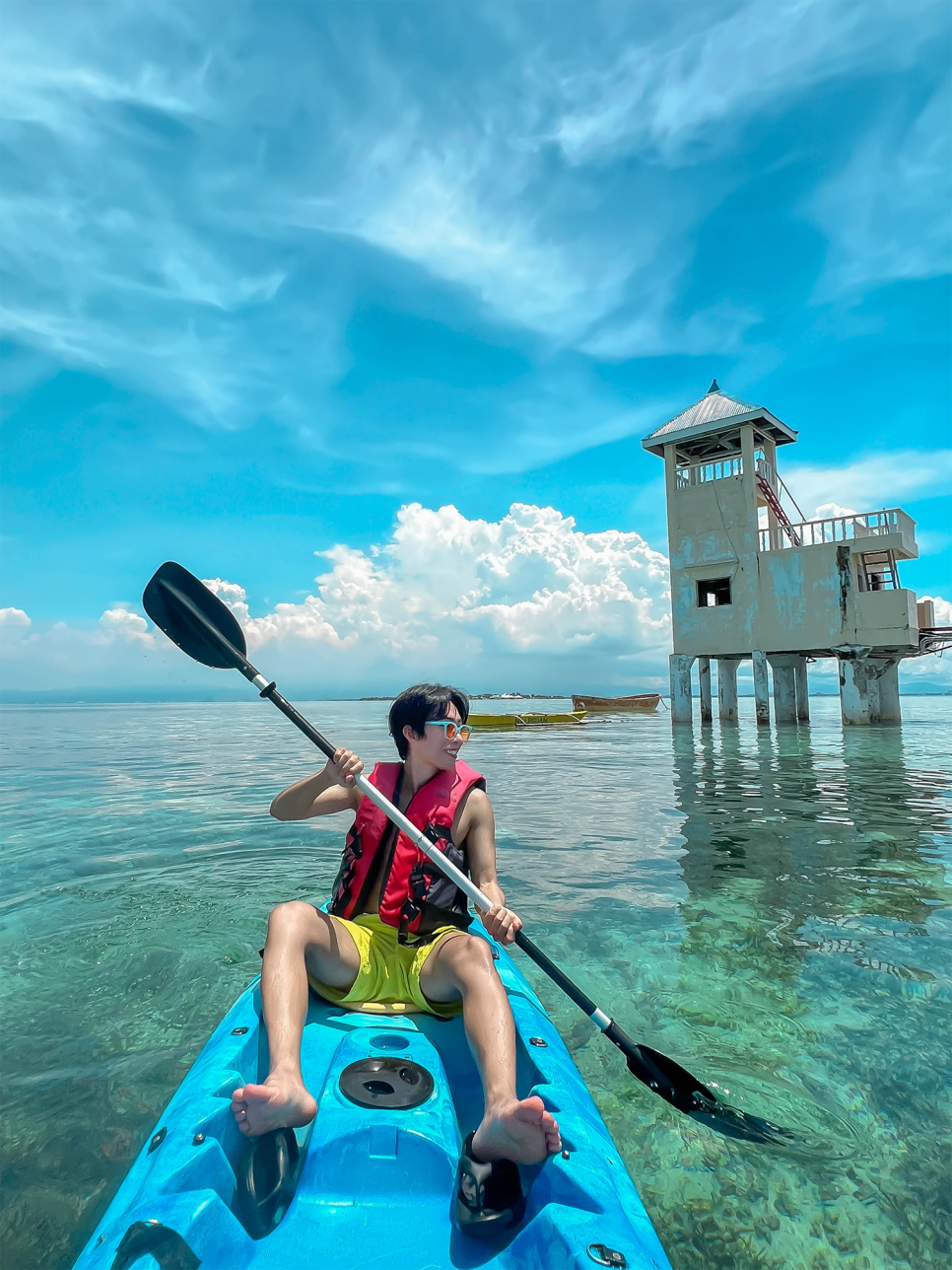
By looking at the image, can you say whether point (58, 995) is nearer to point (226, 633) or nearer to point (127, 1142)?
point (127, 1142)

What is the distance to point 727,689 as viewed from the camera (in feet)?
103

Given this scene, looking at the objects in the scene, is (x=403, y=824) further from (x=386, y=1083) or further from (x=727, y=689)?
(x=727, y=689)

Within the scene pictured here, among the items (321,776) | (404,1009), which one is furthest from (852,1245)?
(321,776)

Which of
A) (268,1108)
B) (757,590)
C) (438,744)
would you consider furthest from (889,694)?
(268,1108)

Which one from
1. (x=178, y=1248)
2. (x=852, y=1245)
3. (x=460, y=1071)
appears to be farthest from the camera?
(x=460, y=1071)

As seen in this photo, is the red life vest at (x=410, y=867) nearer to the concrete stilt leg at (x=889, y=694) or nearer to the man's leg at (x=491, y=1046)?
the man's leg at (x=491, y=1046)

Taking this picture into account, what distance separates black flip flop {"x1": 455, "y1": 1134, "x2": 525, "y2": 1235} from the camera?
1.94 metres

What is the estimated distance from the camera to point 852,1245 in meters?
2.42

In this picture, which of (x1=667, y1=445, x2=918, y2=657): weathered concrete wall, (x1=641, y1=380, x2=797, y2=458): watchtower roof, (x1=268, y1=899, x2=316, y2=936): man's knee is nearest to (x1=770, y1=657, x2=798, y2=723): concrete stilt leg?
(x1=667, y1=445, x2=918, y2=657): weathered concrete wall

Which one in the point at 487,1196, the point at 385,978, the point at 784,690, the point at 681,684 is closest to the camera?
the point at 487,1196

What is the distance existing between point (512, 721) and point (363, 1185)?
3124 cm

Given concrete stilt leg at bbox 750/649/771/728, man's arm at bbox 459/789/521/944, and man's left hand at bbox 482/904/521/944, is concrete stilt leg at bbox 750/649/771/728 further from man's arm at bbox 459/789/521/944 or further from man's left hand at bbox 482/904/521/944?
man's left hand at bbox 482/904/521/944

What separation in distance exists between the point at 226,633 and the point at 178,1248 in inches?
135

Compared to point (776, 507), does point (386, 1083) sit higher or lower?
lower
